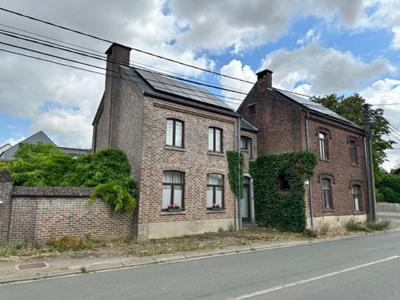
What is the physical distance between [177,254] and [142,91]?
Answer: 7.43m

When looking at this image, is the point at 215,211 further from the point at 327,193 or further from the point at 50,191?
the point at 50,191

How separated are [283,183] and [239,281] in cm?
1200

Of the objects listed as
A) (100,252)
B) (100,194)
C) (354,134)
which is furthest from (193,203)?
(354,134)

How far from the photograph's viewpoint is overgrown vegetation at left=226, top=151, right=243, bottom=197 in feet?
54.5

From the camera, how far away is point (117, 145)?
15672mm

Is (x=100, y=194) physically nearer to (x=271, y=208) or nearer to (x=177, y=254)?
(x=177, y=254)

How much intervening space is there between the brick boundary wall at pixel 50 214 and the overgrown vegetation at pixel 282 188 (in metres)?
8.95

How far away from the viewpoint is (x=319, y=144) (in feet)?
61.2

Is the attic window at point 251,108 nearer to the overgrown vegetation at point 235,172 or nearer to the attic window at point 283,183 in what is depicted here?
the overgrown vegetation at point 235,172

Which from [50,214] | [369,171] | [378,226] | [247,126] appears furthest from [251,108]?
[50,214]

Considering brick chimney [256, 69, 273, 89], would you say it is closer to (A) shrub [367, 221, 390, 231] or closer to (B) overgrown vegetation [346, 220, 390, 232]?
(B) overgrown vegetation [346, 220, 390, 232]

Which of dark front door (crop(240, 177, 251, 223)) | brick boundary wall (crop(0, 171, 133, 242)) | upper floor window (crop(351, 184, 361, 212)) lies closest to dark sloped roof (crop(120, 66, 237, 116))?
dark front door (crop(240, 177, 251, 223))

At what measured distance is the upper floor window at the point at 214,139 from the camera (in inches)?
644

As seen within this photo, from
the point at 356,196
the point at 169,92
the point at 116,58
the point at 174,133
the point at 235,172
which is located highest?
the point at 116,58
